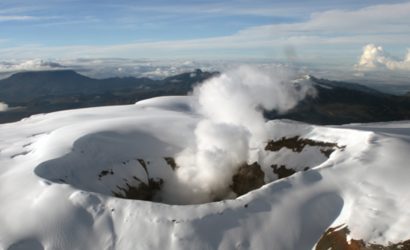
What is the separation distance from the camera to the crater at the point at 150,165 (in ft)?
191

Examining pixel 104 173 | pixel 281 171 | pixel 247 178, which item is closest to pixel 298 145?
pixel 281 171

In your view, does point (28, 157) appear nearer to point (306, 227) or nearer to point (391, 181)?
point (306, 227)

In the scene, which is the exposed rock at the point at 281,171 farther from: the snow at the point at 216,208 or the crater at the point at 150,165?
the snow at the point at 216,208

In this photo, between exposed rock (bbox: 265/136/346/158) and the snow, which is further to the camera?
exposed rock (bbox: 265/136/346/158)

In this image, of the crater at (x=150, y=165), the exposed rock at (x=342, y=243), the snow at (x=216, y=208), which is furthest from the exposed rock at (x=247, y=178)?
the exposed rock at (x=342, y=243)

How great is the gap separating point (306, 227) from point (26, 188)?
28.9 metres

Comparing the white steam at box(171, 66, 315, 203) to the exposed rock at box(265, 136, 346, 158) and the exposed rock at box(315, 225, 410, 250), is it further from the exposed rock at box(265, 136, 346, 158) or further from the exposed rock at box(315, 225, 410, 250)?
the exposed rock at box(315, 225, 410, 250)

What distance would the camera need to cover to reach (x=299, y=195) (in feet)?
153

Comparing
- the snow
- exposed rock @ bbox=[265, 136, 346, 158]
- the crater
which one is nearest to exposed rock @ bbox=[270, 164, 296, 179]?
the crater

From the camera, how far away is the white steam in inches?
2522

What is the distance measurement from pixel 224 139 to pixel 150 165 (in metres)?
11.2

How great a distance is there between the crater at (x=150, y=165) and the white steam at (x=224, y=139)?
3.52ft

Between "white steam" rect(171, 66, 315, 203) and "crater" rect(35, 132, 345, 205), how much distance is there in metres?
1.07

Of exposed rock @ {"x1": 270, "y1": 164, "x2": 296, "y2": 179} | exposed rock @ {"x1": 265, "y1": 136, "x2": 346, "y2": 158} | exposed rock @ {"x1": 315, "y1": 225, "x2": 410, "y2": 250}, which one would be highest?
exposed rock @ {"x1": 265, "y1": 136, "x2": 346, "y2": 158}
